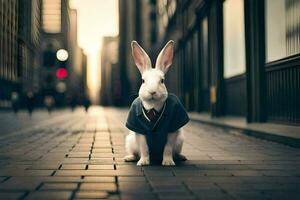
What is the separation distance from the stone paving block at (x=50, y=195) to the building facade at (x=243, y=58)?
8.22 m

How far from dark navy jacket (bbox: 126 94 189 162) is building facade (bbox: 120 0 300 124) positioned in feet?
20.2

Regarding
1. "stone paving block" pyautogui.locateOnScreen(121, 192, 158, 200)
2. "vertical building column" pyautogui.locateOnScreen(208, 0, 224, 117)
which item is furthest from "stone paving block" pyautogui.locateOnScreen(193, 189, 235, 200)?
"vertical building column" pyautogui.locateOnScreen(208, 0, 224, 117)

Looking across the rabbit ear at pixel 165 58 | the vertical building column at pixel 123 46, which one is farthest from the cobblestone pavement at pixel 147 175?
the vertical building column at pixel 123 46

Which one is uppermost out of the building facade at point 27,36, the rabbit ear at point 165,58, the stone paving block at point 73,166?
the building facade at point 27,36

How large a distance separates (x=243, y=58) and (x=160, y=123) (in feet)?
39.5

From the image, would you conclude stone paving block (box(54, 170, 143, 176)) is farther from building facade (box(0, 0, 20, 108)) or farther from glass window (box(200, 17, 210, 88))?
building facade (box(0, 0, 20, 108))

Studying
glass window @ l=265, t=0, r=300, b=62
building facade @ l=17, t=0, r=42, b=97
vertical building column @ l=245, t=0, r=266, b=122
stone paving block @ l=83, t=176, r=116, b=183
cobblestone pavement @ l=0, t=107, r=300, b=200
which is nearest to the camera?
cobblestone pavement @ l=0, t=107, r=300, b=200

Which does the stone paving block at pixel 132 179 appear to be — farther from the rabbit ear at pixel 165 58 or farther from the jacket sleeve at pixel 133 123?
the rabbit ear at pixel 165 58

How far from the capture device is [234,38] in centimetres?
1862

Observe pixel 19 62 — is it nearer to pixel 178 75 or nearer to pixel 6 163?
pixel 178 75

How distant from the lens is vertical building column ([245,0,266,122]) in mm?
13344

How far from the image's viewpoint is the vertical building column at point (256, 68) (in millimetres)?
13344

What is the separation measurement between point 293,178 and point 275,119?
312 inches

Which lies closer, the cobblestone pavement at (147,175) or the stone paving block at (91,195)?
the stone paving block at (91,195)
